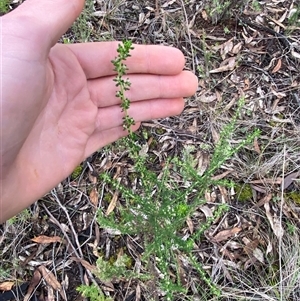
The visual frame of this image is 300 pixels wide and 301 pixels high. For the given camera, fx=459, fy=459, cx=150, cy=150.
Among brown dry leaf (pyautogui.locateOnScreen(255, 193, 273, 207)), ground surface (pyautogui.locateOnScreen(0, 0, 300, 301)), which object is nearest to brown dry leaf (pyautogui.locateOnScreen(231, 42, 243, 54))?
ground surface (pyautogui.locateOnScreen(0, 0, 300, 301))

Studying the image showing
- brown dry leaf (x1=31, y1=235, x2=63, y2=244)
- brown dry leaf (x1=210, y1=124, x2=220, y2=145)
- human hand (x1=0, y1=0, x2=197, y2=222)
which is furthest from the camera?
brown dry leaf (x1=210, y1=124, x2=220, y2=145)

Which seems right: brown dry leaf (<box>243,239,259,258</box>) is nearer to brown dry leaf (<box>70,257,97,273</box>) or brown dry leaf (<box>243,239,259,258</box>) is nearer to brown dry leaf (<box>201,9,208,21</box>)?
brown dry leaf (<box>70,257,97,273</box>)

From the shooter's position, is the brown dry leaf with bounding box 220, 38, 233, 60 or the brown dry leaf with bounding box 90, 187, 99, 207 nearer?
the brown dry leaf with bounding box 90, 187, 99, 207

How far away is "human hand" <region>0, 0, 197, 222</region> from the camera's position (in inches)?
60.1

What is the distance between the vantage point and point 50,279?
2.03m

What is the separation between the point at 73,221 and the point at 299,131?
3.79ft

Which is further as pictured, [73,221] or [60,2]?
[73,221]

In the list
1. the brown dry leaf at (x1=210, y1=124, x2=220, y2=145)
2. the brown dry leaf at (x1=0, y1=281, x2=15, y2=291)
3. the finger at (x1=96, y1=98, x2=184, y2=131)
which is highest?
the finger at (x1=96, y1=98, x2=184, y2=131)

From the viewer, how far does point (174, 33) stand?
2.49 meters

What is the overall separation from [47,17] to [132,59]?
1.40 ft

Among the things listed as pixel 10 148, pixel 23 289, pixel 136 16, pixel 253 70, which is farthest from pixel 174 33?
pixel 23 289

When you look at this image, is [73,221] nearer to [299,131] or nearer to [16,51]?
[16,51]

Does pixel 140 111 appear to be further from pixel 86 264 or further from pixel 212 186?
pixel 86 264

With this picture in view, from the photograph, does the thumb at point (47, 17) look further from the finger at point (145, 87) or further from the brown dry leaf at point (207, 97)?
the brown dry leaf at point (207, 97)
